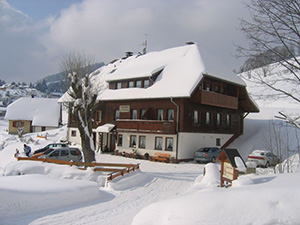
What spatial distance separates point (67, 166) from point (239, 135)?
2319cm

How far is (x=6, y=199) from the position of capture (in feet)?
29.2

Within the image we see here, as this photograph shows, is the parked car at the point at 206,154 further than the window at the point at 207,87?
No

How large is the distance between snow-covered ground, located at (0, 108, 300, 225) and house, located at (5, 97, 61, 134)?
40.3 meters

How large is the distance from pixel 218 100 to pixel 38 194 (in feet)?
72.1

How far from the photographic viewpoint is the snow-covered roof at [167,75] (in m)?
27.3

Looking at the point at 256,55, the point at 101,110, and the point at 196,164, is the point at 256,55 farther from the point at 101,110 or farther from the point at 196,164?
the point at 101,110

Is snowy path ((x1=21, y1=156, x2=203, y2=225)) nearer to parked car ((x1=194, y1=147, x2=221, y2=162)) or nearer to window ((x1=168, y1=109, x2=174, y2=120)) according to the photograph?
parked car ((x1=194, y1=147, x2=221, y2=162))

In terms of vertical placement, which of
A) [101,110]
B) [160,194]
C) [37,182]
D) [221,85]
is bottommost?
[160,194]

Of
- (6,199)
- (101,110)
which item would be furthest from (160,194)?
(101,110)

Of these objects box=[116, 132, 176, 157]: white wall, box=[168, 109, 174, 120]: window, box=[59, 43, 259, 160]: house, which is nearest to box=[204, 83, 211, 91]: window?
box=[59, 43, 259, 160]: house

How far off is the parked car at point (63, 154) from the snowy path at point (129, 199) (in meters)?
5.21

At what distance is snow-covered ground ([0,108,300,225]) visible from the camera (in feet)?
18.9

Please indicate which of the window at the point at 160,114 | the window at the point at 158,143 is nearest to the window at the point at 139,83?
the window at the point at 160,114

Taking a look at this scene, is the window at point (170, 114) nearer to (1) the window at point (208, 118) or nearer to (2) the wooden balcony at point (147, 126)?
(2) the wooden balcony at point (147, 126)
